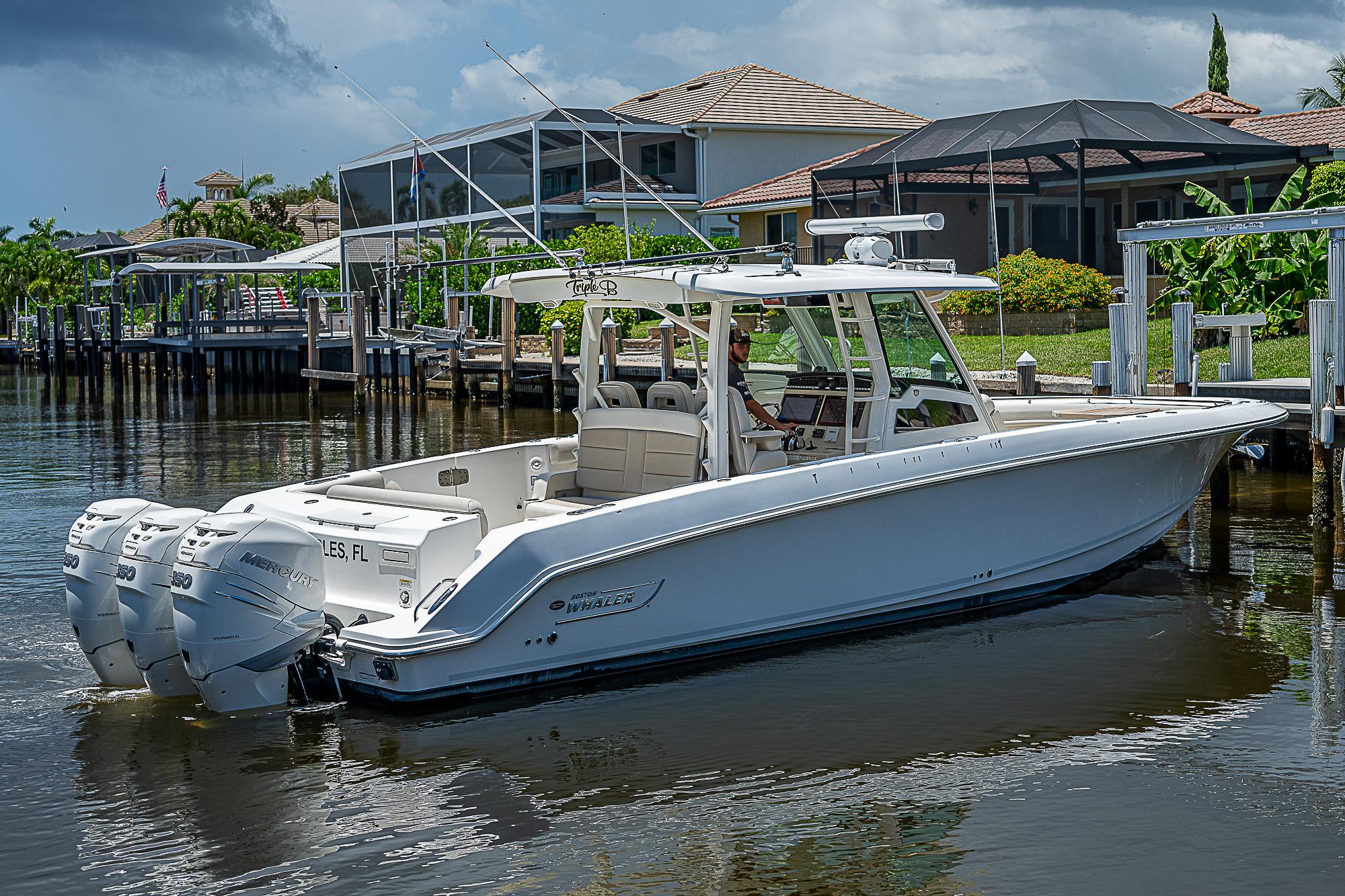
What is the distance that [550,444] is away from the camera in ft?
31.0

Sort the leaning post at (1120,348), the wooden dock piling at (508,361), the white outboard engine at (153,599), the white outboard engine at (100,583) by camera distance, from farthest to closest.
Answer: the wooden dock piling at (508,361) < the leaning post at (1120,348) < the white outboard engine at (100,583) < the white outboard engine at (153,599)

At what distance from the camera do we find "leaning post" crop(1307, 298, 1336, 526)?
470 inches

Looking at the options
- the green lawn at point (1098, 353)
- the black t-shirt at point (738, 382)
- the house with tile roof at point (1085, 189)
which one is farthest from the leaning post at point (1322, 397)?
the house with tile roof at point (1085, 189)

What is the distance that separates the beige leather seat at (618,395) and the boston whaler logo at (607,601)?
155cm

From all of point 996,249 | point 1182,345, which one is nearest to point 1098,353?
point 1182,345

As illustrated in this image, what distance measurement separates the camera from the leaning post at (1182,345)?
539 inches

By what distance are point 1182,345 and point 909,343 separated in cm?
602

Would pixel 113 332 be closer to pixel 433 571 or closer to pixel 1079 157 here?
pixel 1079 157

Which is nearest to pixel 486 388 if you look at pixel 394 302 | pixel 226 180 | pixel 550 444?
pixel 394 302

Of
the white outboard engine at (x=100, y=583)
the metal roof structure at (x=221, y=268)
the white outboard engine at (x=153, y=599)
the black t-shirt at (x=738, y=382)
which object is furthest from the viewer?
the metal roof structure at (x=221, y=268)

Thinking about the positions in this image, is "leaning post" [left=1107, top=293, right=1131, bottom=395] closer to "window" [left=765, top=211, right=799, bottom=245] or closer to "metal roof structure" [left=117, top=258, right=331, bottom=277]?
"window" [left=765, top=211, right=799, bottom=245]

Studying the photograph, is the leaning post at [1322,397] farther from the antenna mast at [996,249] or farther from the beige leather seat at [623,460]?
the beige leather seat at [623,460]

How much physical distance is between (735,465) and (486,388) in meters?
21.9

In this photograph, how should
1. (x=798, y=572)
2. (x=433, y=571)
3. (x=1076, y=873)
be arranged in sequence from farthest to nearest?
(x=798, y=572)
(x=433, y=571)
(x=1076, y=873)
